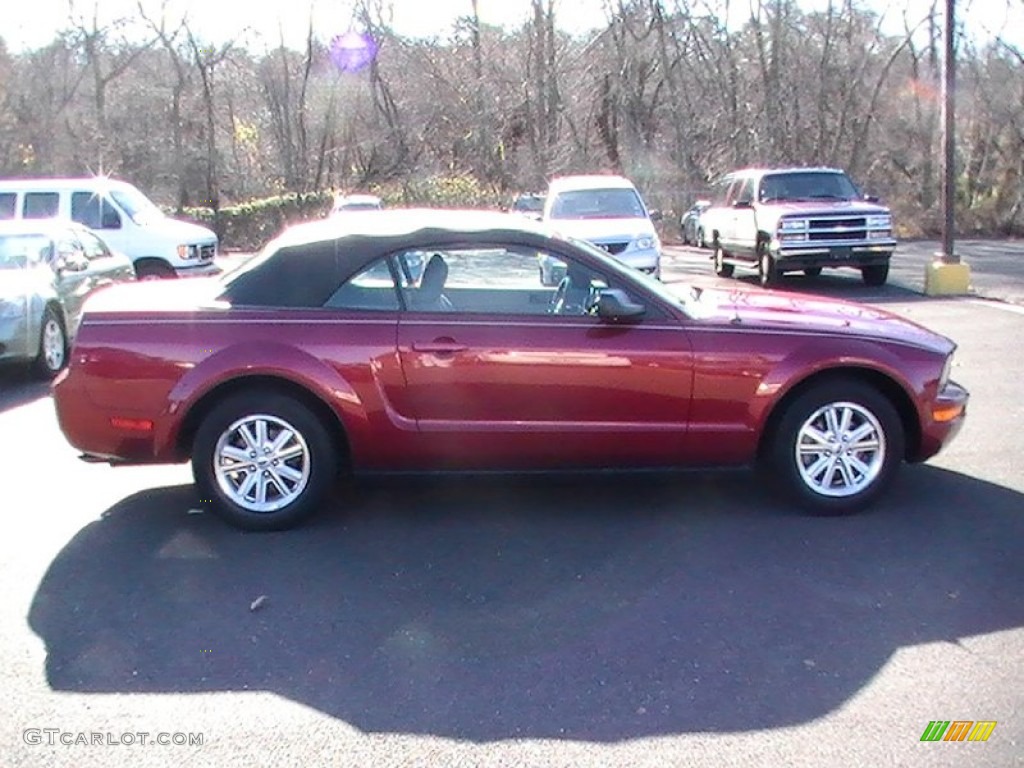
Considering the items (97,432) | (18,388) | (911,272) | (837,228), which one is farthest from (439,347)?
(911,272)

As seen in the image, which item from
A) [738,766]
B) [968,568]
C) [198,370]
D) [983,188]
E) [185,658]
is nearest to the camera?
[738,766]

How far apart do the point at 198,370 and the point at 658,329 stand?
2.35 metres

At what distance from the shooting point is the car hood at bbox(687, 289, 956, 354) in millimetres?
5750

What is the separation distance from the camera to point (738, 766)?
11.1ft

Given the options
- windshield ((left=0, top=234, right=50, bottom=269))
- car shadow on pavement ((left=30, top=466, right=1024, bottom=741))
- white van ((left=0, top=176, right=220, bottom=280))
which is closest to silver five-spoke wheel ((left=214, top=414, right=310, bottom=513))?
car shadow on pavement ((left=30, top=466, right=1024, bottom=741))

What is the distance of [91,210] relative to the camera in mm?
16969

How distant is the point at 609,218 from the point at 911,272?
7485mm

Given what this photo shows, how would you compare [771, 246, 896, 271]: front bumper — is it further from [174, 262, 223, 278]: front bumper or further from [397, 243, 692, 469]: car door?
[397, 243, 692, 469]: car door

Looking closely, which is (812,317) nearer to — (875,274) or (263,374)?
(263,374)

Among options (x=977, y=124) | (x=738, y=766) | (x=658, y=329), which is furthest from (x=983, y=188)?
(x=738, y=766)

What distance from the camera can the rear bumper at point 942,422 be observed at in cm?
576

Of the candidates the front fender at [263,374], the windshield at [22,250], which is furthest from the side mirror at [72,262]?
the front fender at [263,374]

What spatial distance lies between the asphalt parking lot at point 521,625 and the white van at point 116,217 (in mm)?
11206

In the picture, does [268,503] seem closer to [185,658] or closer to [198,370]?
[198,370]
